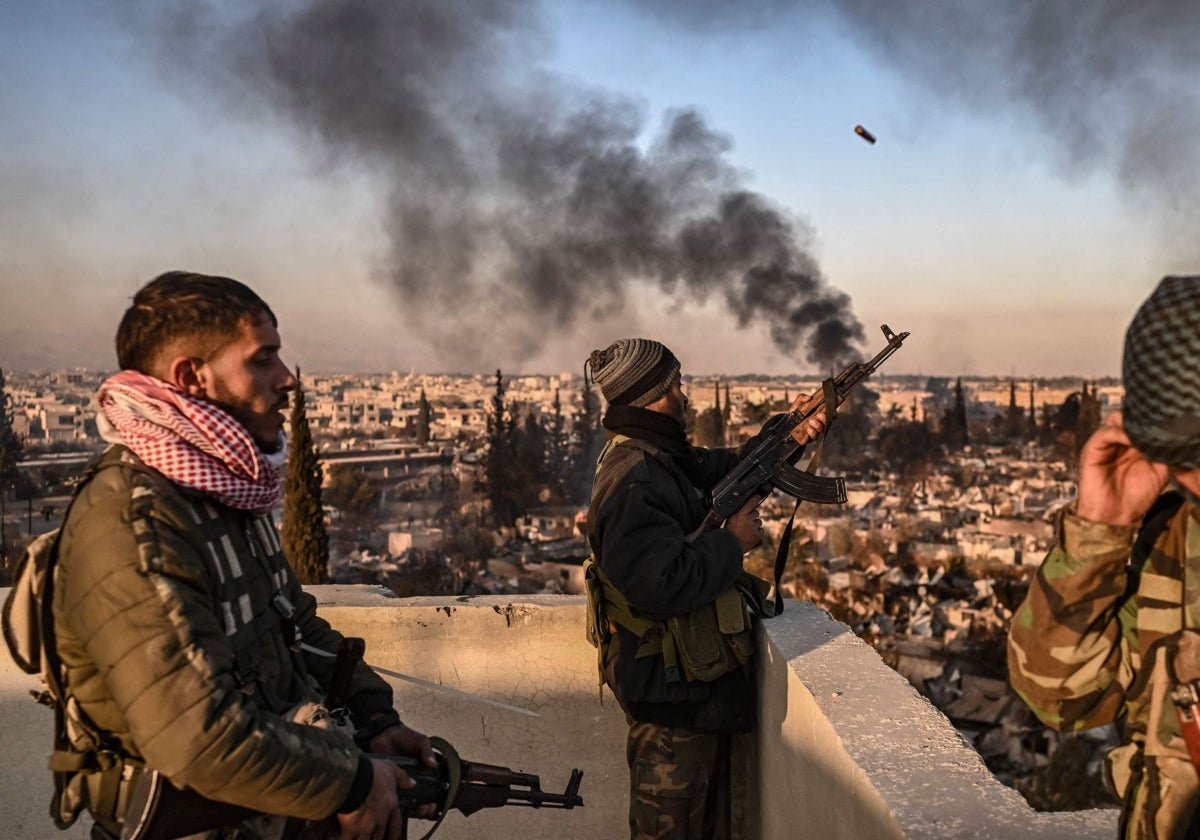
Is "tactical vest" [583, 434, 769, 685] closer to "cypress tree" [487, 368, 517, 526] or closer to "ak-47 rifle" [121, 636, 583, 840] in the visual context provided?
"ak-47 rifle" [121, 636, 583, 840]

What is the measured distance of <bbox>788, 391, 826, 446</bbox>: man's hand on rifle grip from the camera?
10.9 feet

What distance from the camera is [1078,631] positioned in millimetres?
1112

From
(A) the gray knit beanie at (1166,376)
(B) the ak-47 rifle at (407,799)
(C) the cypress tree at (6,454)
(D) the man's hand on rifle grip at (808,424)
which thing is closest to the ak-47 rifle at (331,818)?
(B) the ak-47 rifle at (407,799)

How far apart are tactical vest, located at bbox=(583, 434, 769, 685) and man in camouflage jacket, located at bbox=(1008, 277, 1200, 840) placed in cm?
123

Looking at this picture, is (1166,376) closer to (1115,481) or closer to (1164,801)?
(1115,481)

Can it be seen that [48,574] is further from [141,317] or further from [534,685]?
[534,685]

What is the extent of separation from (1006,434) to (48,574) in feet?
189

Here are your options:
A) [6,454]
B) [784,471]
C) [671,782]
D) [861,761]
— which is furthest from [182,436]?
[6,454]

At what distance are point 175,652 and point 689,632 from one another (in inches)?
54.8

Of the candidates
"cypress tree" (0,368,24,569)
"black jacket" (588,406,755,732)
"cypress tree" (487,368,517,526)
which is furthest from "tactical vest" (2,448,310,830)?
"cypress tree" (487,368,517,526)

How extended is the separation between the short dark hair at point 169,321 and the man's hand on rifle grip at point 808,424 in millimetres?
2211

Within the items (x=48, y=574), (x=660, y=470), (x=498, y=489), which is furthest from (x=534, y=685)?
(x=498, y=489)

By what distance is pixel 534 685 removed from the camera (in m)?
3.12

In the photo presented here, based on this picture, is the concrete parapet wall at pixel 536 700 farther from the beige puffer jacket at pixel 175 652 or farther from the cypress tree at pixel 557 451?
the cypress tree at pixel 557 451
